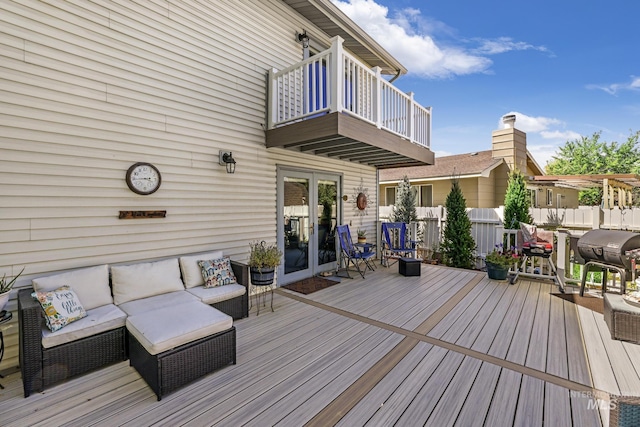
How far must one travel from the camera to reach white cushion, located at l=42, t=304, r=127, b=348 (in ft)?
7.86

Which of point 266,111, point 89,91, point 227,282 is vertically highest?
point 266,111

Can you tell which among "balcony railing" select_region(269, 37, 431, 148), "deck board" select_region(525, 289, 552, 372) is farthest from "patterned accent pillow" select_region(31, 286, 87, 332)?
"deck board" select_region(525, 289, 552, 372)

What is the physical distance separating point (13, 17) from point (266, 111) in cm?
315

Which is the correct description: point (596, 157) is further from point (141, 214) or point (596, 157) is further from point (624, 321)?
point (141, 214)

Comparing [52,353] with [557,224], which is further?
[557,224]

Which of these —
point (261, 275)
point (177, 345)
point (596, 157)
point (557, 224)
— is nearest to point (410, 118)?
point (261, 275)

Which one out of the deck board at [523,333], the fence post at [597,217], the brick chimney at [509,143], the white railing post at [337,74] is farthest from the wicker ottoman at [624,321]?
the brick chimney at [509,143]

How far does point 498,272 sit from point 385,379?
4.36m

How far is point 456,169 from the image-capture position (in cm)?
1066

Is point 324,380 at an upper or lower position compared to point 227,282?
lower

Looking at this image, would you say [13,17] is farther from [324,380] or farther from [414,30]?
[414,30]

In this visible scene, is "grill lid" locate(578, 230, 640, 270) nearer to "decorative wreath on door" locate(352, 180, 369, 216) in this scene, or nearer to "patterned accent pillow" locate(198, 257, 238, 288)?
"decorative wreath on door" locate(352, 180, 369, 216)

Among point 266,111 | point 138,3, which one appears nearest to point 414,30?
point 266,111

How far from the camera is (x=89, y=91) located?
10.5 ft
